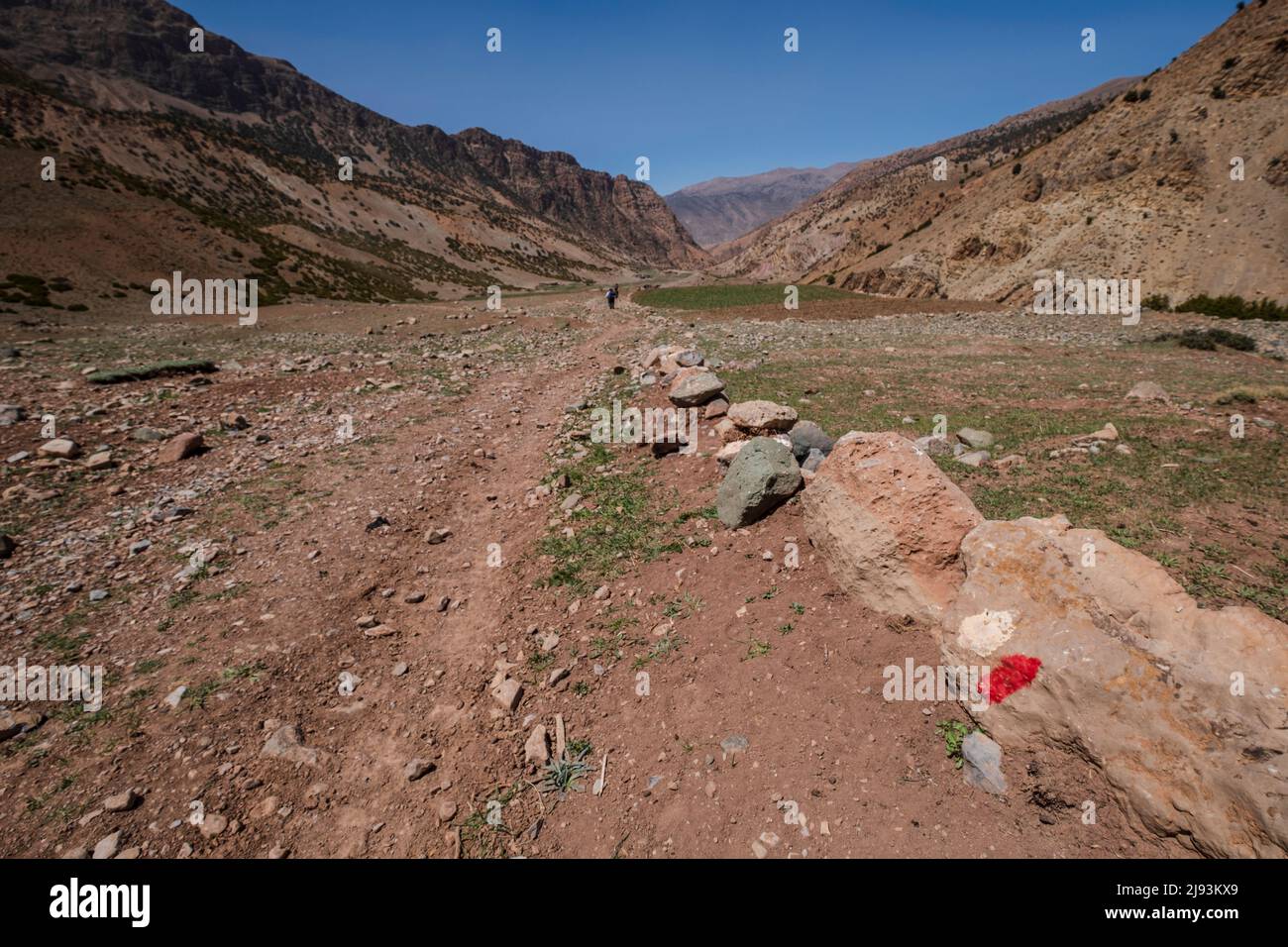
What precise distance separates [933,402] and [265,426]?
1933 centimetres

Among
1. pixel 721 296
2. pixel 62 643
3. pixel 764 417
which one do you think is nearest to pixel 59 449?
pixel 62 643

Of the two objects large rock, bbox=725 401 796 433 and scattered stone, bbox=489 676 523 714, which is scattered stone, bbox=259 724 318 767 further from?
large rock, bbox=725 401 796 433

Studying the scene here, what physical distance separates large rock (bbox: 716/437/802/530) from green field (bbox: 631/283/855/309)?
3994 centimetres

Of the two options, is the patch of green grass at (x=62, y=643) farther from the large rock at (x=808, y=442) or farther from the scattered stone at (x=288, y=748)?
the large rock at (x=808, y=442)

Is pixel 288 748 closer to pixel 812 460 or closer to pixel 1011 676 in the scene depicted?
pixel 1011 676

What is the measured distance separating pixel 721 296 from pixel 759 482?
49832mm

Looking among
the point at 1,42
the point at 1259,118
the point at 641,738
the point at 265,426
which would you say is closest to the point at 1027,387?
the point at 641,738

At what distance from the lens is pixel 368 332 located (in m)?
30.0

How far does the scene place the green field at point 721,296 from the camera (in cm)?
4928

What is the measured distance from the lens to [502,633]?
25.2 feet

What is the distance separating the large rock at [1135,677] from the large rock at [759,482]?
3.22 m

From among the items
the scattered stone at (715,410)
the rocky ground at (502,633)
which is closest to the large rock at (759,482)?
the rocky ground at (502,633)

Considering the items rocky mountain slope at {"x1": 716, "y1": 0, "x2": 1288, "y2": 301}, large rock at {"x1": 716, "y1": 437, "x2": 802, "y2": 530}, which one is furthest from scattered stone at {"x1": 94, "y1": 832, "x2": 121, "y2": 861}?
rocky mountain slope at {"x1": 716, "y1": 0, "x2": 1288, "y2": 301}

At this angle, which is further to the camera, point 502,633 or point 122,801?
point 502,633
